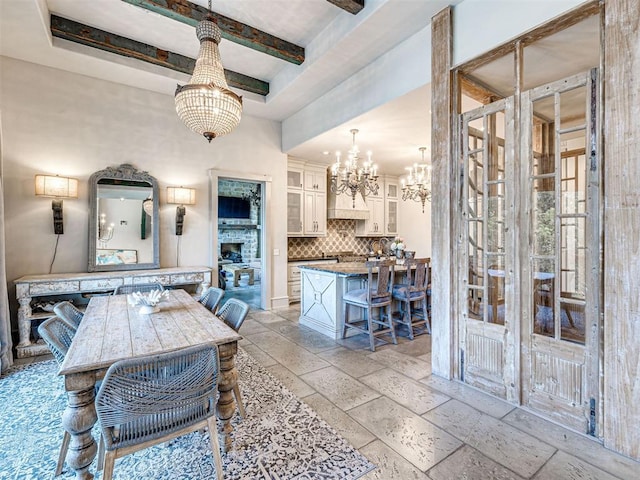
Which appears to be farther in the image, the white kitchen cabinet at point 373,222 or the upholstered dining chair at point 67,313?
the white kitchen cabinet at point 373,222

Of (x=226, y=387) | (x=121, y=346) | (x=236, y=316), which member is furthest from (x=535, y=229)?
(x=121, y=346)

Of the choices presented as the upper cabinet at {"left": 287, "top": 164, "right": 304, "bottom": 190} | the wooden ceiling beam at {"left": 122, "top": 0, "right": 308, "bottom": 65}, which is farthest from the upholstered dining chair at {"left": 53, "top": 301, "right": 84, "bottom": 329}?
the upper cabinet at {"left": 287, "top": 164, "right": 304, "bottom": 190}

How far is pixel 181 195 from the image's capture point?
4.95 m

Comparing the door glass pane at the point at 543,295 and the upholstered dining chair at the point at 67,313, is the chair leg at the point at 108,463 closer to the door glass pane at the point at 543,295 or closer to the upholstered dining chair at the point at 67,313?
the upholstered dining chair at the point at 67,313

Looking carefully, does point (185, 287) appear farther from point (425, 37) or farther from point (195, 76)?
point (425, 37)

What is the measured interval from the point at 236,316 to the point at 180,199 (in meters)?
3.17

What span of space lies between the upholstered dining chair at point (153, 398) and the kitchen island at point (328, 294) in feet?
8.63

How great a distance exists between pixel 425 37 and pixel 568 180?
2.11m

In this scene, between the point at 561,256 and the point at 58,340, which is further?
the point at 561,256

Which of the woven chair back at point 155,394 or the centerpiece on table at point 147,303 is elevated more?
the centerpiece on table at point 147,303

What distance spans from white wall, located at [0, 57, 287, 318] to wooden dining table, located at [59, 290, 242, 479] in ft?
6.55

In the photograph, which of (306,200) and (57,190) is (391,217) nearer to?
(306,200)

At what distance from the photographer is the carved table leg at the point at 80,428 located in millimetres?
1525

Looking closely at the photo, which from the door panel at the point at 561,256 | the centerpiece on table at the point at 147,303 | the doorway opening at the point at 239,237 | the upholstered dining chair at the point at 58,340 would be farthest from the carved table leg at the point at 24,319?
the door panel at the point at 561,256
